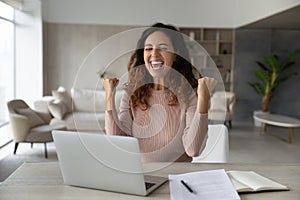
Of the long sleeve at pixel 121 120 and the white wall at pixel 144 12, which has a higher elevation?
the white wall at pixel 144 12

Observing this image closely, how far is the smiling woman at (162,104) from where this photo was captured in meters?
1.39

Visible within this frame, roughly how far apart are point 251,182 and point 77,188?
23.7 inches

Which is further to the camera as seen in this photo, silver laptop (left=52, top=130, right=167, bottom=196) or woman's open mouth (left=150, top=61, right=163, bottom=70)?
woman's open mouth (left=150, top=61, right=163, bottom=70)

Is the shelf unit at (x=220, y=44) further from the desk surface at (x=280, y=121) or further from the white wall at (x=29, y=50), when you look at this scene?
the white wall at (x=29, y=50)

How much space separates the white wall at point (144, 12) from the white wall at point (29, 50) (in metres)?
0.43

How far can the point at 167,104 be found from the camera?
61.0 inches

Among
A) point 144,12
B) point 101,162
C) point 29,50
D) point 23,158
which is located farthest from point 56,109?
point 101,162

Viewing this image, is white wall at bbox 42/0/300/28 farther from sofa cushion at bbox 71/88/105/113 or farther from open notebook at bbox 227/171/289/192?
open notebook at bbox 227/171/289/192

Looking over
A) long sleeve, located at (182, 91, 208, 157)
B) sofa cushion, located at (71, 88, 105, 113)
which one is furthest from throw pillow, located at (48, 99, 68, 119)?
long sleeve, located at (182, 91, 208, 157)

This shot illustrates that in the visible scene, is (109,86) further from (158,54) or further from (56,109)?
(56,109)

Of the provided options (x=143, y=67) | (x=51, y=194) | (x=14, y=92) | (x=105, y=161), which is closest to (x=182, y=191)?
(x=105, y=161)

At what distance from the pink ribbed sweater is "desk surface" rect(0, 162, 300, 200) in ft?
0.27

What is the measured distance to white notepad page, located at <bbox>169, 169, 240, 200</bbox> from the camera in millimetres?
1172

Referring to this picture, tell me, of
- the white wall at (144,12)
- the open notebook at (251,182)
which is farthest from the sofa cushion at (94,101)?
the white wall at (144,12)
